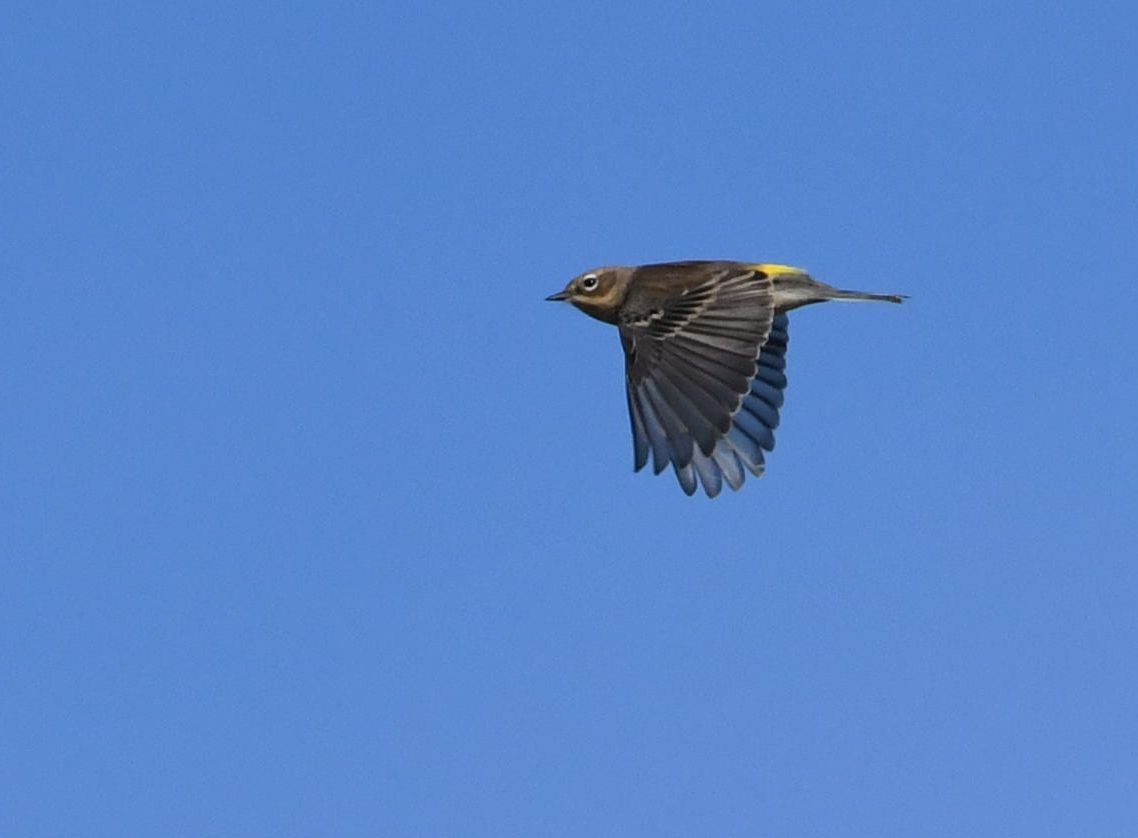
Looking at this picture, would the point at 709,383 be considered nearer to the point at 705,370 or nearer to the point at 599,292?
the point at 705,370

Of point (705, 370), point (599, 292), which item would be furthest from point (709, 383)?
point (599, 292)

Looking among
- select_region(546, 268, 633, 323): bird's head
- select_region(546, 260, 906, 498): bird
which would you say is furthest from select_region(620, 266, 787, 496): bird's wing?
select_region(546, 268, 633, 323): bird's head

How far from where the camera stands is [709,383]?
1520 cm

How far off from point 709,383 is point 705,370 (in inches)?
6.2

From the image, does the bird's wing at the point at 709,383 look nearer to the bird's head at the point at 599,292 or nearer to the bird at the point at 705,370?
the bird at the point at 705,370

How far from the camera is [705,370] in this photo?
50.2 feet

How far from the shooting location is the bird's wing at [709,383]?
15102mm

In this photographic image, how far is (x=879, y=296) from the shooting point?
56.7 ft

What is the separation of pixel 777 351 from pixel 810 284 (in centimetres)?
169

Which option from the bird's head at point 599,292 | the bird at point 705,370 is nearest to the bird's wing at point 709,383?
the bird at point 705,370

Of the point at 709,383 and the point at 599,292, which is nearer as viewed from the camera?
the point at 709,383

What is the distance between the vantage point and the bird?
49.6 feet

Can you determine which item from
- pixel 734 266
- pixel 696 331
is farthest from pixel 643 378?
pixel 734 266

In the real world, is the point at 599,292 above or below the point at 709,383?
above
